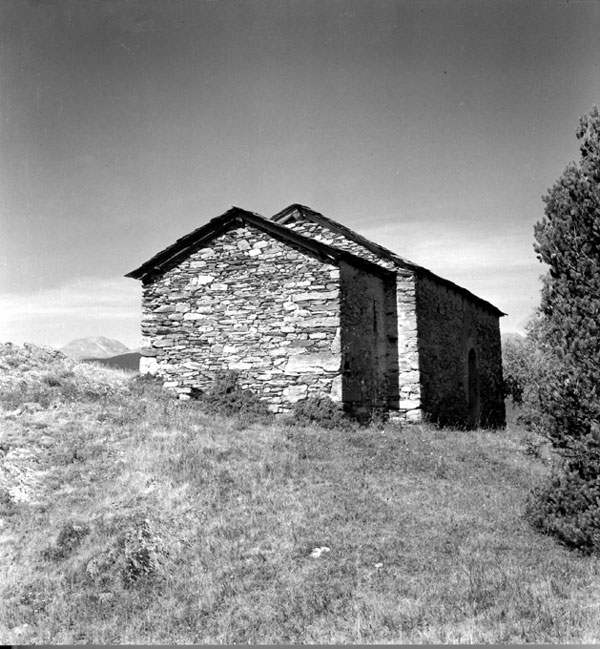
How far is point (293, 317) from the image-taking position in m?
15.8

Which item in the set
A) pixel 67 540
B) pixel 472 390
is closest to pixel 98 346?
pixel 472 390

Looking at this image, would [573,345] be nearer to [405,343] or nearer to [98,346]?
[405,343]

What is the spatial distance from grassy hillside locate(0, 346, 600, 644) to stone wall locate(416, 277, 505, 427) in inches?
198

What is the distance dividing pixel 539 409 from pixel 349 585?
11.6 feet

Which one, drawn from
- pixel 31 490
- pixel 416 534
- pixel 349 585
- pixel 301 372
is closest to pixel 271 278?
pixel 301 372

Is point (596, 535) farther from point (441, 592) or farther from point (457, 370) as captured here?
point (457, 370)

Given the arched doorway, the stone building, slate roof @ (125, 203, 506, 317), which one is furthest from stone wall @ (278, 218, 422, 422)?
the arched doorway

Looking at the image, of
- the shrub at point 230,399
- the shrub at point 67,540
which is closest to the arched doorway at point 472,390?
the shrub at point 230,399

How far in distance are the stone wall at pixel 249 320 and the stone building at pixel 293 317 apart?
0.03m

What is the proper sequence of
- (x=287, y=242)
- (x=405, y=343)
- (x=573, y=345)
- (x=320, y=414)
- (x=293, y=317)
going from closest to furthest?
(x=573, y=345)
(x=320, y=414)
(x=293, y=317)
(x=287, y=242)
(x=405, y=343)

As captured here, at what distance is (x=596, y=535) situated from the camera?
7.90 meters

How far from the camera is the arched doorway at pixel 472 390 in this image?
22.2 m

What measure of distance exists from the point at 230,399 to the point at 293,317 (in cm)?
257

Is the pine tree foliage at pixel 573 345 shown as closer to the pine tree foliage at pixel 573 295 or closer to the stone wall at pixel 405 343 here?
the pine tree foliage at pixel 573 295
